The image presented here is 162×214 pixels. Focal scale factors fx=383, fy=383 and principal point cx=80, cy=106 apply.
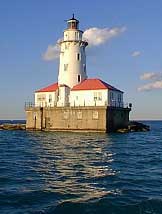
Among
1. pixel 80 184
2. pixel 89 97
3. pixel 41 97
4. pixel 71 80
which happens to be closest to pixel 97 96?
pixel 89 97

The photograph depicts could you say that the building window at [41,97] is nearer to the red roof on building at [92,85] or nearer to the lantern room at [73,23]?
the red roof on building at [92,85]

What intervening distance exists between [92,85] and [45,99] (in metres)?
8.25

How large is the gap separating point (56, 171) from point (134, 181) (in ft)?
14.3

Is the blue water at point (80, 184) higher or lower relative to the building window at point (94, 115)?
lower

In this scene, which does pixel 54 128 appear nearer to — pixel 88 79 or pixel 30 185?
pixel 88 79

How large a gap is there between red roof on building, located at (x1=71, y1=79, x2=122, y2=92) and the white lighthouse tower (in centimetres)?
199

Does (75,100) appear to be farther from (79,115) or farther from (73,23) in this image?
(73,23)

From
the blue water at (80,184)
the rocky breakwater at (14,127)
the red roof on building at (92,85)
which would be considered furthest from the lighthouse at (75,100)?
the blue water at (80,184)

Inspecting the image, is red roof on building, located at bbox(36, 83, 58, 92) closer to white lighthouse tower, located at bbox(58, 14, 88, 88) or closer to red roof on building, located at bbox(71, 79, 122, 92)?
white lighthouse tower, located at bbox(58, 14, 88, 88)

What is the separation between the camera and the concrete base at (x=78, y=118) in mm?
49844

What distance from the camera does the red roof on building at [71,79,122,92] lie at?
52844 millimetres

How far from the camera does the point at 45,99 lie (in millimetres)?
57688

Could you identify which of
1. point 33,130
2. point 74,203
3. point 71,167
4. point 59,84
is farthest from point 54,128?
point 74,203

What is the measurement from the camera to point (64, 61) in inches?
2260
